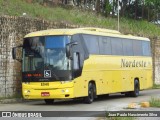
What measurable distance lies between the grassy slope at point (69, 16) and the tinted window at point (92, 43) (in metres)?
5.06

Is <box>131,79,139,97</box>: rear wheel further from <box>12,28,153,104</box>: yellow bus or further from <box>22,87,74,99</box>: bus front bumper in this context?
<box>22,87,74,99</box>: bus front bumper

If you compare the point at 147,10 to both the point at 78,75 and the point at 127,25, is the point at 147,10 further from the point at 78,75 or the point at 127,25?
the point at 78,75

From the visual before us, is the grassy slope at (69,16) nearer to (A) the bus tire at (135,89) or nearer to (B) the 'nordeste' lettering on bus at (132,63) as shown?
(B) the 'nordeste' lettering on bus at (132,63)

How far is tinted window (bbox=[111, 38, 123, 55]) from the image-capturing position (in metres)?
26.2

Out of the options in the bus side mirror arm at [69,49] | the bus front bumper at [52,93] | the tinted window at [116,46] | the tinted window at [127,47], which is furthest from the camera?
the tinted window at [127,47]

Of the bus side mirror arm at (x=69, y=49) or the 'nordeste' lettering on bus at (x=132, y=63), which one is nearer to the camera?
the bus side mirror arm at (x=69, y=49)

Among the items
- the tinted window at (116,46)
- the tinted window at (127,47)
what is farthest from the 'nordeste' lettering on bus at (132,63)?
the tinted window at (116,46)

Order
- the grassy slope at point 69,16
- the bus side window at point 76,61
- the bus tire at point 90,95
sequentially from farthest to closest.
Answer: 1. the grassy slope at point 69,16
2. the bus tire at point 90,95
3. the bus side window at point 76,61

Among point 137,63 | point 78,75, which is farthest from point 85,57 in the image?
point 137,63

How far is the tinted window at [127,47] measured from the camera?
2767 centimetres

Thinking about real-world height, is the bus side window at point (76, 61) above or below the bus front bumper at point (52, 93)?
above

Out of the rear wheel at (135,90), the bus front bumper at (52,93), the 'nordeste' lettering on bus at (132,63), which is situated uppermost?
the 'nordeste' lettering on bus at (132,63)

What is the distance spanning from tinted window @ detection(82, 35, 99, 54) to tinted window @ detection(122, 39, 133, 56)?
138 inches

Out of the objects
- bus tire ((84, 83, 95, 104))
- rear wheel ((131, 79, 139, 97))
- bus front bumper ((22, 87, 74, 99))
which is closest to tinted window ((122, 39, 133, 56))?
rear wheel ((131, 79, 139, 97))
